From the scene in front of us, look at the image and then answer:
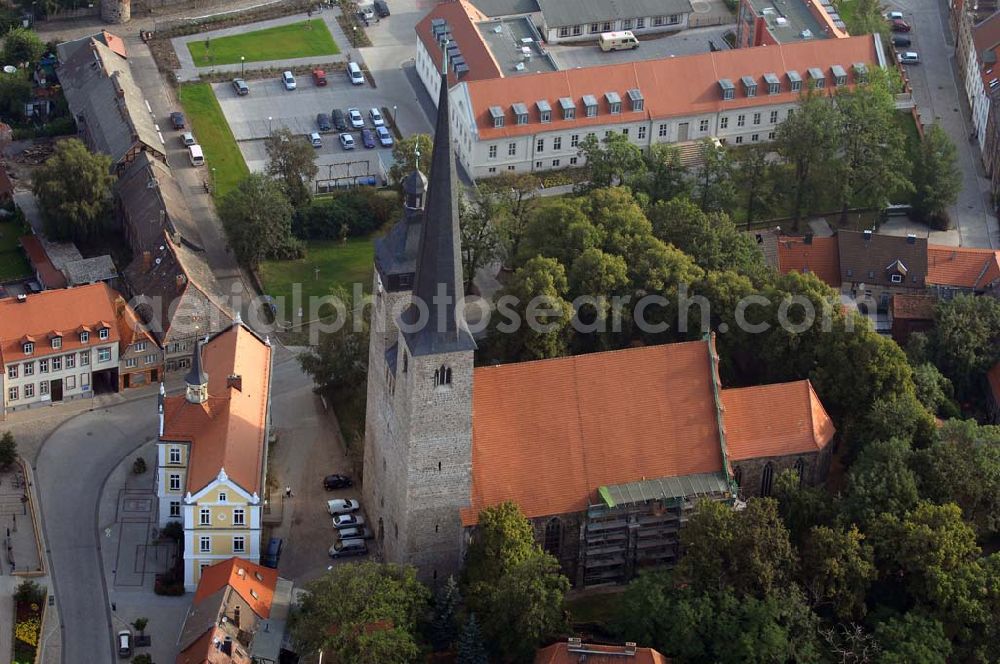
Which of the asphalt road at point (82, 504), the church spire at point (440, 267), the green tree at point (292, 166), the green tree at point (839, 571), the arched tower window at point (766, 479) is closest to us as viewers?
the church spire at point (440, 267)

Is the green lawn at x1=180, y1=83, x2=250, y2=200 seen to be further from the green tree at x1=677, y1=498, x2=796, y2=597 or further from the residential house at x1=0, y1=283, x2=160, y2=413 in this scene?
the green tree at x1=677, y1=498, x2=796, y2=597

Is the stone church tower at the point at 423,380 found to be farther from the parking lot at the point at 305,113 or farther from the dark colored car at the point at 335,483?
the parking lot at the point at 305,113

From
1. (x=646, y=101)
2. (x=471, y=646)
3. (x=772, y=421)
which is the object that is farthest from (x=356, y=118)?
(x=471, y=646)

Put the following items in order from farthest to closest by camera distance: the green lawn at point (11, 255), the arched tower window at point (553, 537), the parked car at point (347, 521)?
the green lawn at point (11, 255)
the parked car at point (347, 521)
the arched tower window at point (553, 537)

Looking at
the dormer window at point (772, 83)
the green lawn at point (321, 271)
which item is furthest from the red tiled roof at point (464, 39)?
the dormer window at point (772, 83)

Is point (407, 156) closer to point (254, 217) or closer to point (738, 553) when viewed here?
point (254, 217)

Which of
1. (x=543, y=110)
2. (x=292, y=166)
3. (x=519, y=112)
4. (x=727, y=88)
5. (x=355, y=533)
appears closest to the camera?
(x=355, y=533)
